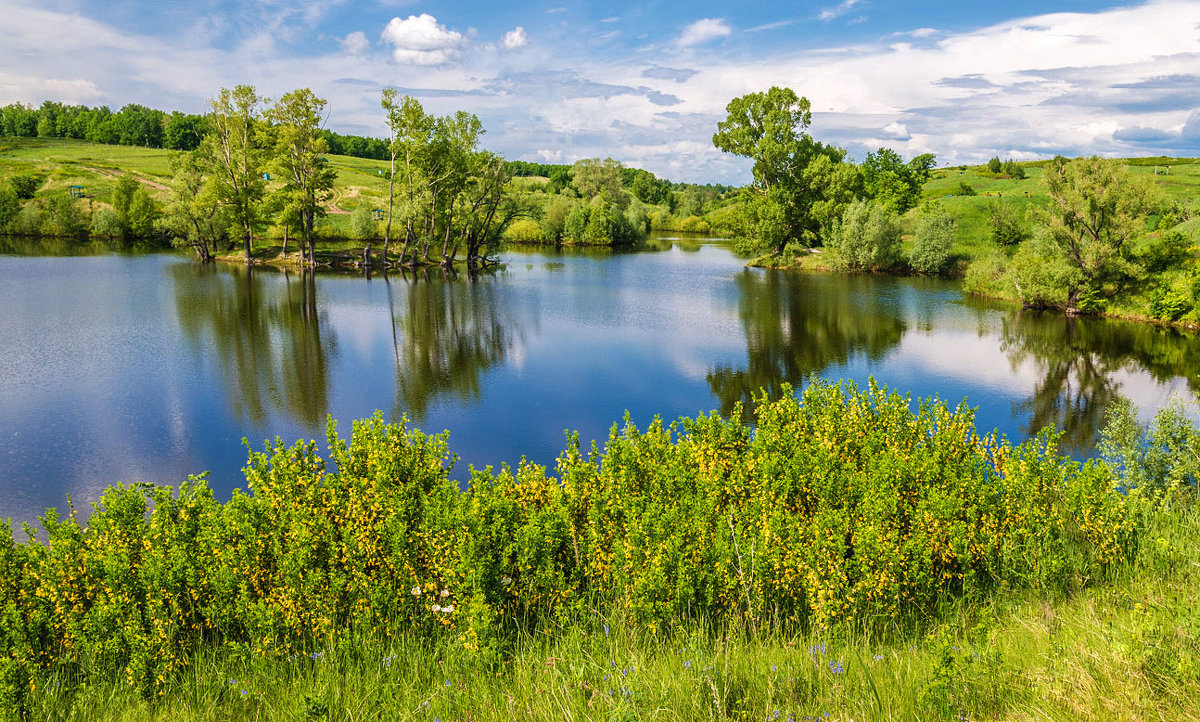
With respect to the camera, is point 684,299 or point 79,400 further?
point 684,299

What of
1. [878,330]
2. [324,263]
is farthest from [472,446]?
[324,263]

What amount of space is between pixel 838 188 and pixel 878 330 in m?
36.0

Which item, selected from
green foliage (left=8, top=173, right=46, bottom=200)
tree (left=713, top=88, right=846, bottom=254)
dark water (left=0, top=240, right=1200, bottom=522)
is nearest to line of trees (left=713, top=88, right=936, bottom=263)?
tree (left=713, top=88, right=846, bottom=254)

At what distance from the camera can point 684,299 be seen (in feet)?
150

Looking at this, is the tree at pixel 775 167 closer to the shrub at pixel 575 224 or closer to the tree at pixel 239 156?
the shrub at pixel 575 224

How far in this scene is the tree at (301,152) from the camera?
5097 centimetres

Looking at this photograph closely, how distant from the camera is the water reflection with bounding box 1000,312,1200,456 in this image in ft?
69.8

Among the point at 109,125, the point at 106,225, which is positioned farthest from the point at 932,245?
the point at 109,125

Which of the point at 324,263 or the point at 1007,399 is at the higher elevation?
the point at 324,263

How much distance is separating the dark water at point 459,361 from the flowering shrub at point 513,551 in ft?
25.0

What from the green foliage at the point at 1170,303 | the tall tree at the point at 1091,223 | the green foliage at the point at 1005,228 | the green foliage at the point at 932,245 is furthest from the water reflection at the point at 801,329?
the green foliage at the point at 1005,228

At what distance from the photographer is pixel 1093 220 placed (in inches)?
1590

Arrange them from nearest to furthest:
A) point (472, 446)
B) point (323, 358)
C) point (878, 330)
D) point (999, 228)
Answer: point (472, 446), point (323, 358), point (878, 330), point (999, 228)

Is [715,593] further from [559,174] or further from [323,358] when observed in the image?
[559,174]
